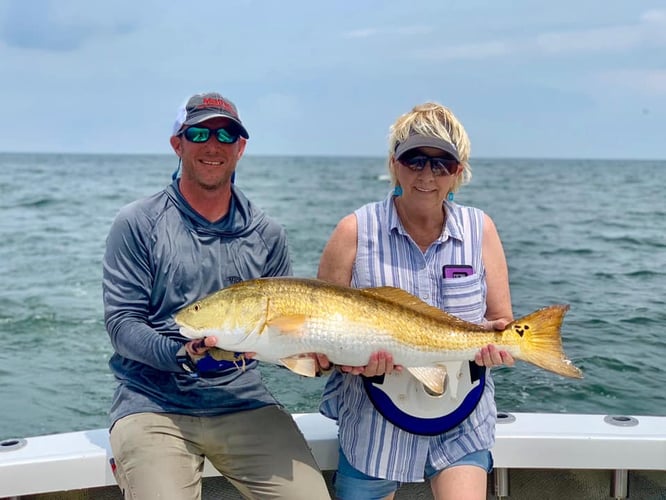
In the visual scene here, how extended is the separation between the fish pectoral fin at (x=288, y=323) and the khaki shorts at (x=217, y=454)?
0.63 metres

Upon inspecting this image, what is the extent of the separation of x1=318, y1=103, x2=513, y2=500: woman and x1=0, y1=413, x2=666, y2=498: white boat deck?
25 centimetres

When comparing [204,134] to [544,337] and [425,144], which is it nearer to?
[425,144]

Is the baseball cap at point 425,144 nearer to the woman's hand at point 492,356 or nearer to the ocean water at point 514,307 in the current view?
the woman's hand at point 492,356

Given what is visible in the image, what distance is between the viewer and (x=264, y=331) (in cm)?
302

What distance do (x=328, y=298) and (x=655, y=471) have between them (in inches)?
77.0

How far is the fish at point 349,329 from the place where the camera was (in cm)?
301

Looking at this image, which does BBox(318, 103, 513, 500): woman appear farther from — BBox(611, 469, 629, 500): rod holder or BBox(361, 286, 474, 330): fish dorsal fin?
BBox(611, 469, 629, 500): rod holder

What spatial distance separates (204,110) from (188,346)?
1.15m

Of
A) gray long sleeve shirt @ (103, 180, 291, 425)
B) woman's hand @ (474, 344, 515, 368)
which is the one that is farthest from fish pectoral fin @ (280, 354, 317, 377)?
woman's hand @ (474, 344, 515, 368)

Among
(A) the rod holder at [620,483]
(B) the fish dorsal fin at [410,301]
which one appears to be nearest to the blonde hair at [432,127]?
(B) the fish dorsal fin at [410,301]

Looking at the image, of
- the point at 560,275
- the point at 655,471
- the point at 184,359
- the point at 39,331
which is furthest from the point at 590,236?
the point at 184,359

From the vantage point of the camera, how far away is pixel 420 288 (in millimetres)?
3398

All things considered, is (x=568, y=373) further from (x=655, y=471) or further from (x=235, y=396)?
(x=235, y=396)

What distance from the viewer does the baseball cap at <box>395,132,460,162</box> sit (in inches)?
130
